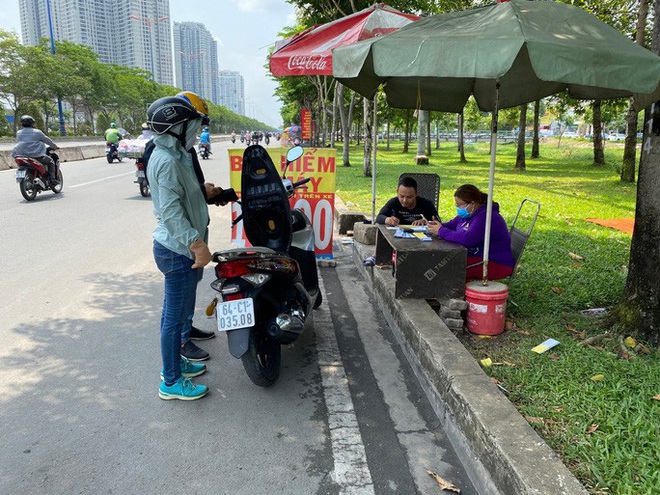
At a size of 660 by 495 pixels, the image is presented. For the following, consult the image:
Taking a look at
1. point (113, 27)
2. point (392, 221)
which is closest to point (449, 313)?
point (392, 221)

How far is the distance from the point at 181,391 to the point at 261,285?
2.72ft

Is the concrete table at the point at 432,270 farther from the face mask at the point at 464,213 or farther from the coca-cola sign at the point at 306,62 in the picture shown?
the coca-cola sign at the point at 306,62

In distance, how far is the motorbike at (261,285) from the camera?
3.08m

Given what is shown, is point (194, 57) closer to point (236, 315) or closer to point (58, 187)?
point (58, 187)

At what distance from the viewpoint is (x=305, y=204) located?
604cm

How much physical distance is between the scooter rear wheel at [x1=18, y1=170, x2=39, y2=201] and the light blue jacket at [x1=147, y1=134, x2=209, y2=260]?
8696 millimetres

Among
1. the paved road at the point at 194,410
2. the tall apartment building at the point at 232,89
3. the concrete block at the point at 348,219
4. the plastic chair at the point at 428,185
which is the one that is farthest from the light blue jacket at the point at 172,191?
the tall apartment building at the point at 232,89

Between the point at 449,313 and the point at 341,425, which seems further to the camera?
the point at 449,313

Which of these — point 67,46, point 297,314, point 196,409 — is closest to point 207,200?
point 297,314

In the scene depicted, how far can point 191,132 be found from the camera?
308 cm

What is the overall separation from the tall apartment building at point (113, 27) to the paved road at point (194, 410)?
6093 cm

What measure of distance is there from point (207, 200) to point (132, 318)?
5.34 ft

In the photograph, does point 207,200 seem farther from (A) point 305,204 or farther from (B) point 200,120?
(A) point 305,204

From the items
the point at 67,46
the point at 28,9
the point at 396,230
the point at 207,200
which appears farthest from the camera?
the point at 28,9
